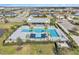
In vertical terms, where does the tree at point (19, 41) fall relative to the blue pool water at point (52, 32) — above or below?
below

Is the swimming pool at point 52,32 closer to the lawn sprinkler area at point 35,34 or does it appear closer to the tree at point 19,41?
the lawn sprinkler area at point 35,34

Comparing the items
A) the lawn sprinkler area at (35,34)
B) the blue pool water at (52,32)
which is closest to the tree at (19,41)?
the lawn sprinkler area at (35,34)

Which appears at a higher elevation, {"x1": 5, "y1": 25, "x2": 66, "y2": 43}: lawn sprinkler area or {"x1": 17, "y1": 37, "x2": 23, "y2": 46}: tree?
{"x1": 5, "y1": 25, "x2": 66, "y2": 43}: lawn sprinkler area

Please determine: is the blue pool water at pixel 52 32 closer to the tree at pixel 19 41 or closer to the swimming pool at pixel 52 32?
the swimming pool at pixel 52 32

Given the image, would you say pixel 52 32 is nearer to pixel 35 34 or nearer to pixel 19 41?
pixel 35 34

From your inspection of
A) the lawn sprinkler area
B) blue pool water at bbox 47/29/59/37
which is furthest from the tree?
blue pool water at bbox 47/29/59/37

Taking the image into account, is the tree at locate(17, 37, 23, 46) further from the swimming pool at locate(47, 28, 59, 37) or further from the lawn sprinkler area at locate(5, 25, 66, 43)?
the swimming pool at locate(47, 28, 59, 37)
